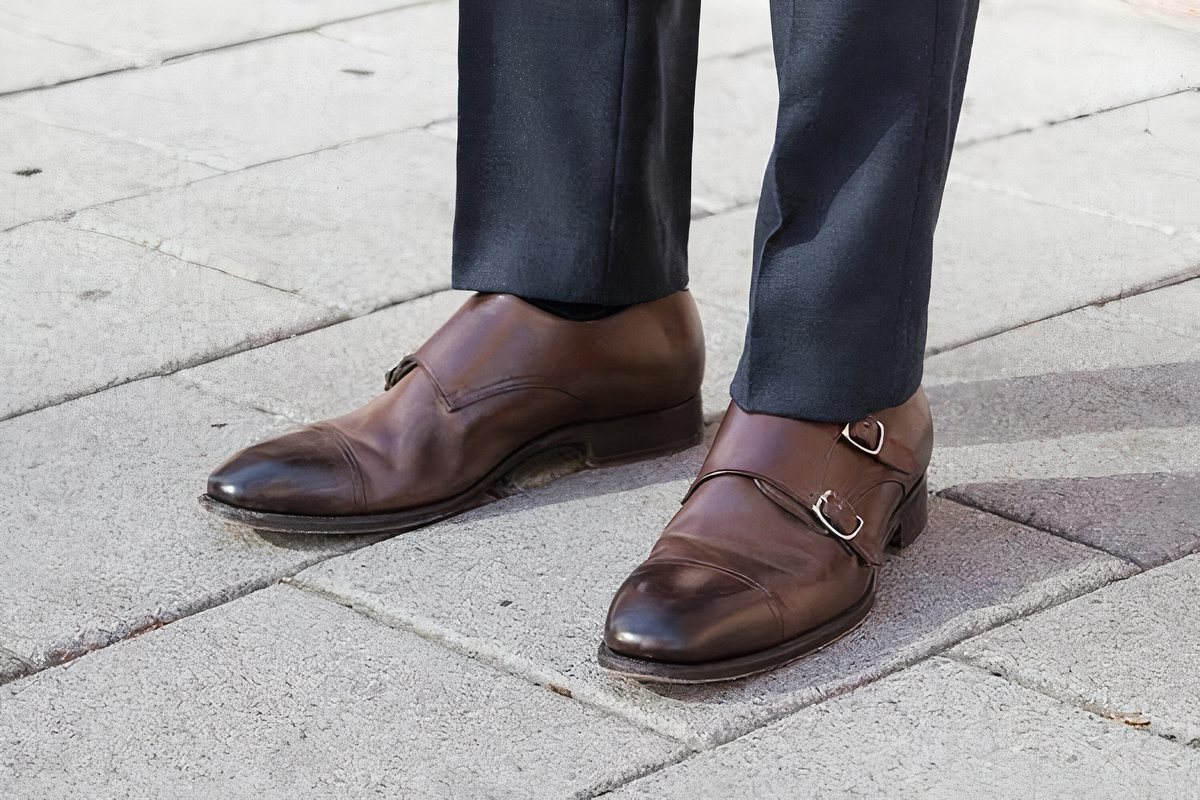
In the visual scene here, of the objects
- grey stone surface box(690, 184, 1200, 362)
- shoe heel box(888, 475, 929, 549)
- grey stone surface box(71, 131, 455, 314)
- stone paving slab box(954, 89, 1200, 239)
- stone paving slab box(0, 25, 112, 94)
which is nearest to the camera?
shoe heel box(888, 475, 929, 549)

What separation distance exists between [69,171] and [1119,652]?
85.7 inches

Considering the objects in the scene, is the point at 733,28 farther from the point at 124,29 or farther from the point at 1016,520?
the point at 1016,520

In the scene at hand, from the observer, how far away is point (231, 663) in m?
1.27

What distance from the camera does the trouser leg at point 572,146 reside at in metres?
1.48

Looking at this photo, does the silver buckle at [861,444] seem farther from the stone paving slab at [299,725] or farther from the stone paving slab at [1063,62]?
the stone paving slab at [1063,62]

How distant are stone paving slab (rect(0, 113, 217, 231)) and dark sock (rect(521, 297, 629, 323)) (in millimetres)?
1290

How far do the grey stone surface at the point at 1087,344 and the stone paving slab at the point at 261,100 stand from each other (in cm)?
148

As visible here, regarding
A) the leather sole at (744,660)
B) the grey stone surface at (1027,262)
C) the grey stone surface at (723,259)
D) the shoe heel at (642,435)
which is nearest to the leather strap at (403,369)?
the shoe heel at (642,435)

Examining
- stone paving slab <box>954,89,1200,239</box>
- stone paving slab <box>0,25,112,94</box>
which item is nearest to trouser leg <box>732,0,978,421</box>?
stone paving slab <box>954,89,1200,239</box>

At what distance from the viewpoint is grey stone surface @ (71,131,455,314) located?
7.38 feet

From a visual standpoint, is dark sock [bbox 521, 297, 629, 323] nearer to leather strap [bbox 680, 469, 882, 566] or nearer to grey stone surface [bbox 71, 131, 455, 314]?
leather strap [bbox 680, 469, 882, 566]

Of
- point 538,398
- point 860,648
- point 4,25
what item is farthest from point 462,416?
point 4,25

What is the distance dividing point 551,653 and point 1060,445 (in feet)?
2.45

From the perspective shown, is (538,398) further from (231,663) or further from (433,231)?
(433,231)
